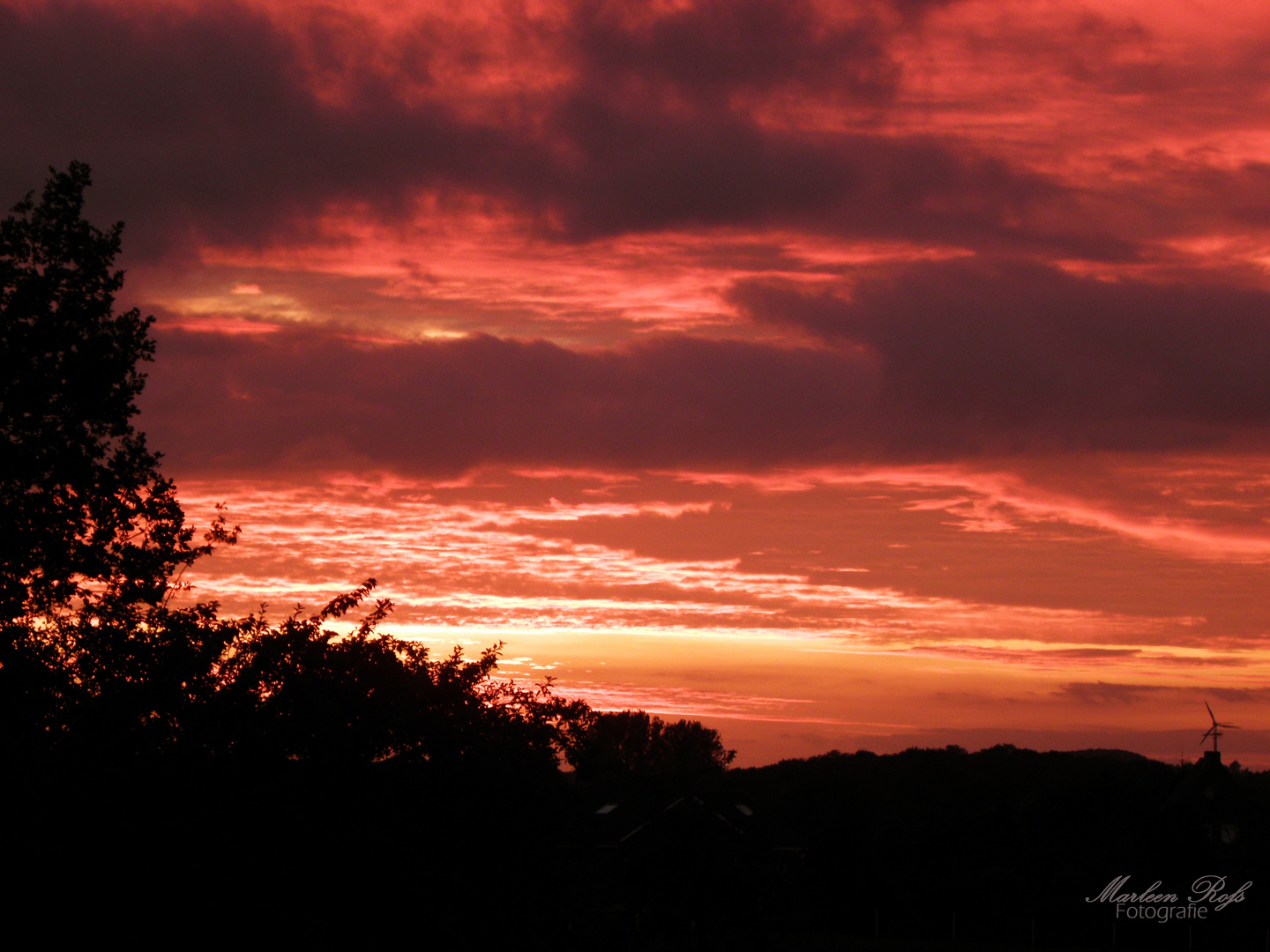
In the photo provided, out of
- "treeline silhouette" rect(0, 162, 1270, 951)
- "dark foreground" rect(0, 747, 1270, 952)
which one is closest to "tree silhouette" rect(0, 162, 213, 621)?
"treeline silhouette" rect(0, 162, 1270, 951)

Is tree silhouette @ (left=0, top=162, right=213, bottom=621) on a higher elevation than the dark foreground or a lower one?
higher

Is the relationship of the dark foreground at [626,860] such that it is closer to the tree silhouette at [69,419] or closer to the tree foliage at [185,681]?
the tree foliage at [185,681]

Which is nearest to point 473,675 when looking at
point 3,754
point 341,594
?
point 341,594

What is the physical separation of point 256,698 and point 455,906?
3406 millimetres

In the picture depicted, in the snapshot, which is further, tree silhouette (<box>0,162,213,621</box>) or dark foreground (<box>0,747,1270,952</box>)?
tree silhouette (<box>0,162,213,621</box>)

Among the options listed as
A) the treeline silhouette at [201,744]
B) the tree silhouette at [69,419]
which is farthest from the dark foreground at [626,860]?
the tree silhouette at [69,419]

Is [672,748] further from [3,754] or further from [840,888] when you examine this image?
[3,754]

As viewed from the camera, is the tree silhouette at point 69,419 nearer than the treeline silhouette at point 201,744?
No

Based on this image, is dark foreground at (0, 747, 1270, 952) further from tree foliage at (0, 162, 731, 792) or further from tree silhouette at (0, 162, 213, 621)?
tree silhouette at (0, 162, 213, 621)

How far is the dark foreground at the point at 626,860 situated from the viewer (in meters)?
11.9

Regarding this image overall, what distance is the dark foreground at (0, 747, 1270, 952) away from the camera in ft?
39.2

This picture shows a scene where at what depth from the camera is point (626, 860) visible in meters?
41.3

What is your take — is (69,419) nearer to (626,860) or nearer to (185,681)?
(185,681)

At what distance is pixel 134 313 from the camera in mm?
27781
